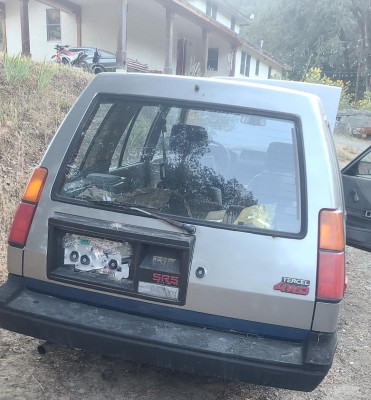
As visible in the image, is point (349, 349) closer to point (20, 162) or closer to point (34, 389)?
point (34, 389)

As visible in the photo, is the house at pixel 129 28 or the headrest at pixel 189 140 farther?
the house at pixel 129 28

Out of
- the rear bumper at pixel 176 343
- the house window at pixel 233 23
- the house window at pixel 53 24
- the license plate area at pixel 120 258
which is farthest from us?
the house window at pixel 233 23

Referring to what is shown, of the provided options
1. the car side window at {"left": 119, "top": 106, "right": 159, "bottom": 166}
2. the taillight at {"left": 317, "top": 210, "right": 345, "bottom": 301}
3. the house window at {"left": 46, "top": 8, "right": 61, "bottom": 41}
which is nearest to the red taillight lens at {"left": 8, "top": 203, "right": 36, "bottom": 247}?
the car side window at {"left": 119, "top": 106, "right": 159, "bottom": 166}

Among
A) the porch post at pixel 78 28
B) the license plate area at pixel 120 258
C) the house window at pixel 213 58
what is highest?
the porch post at pixel 78 28

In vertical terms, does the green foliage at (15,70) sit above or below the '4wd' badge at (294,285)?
above

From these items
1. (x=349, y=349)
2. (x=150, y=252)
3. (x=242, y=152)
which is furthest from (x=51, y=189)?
(x=349, y=349)

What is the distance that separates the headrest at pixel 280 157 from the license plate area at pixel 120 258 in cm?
58

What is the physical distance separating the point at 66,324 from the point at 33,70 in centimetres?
709

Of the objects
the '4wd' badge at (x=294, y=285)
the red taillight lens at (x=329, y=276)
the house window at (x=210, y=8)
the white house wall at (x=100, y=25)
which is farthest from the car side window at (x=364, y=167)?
the house window at (x=210, y=8)

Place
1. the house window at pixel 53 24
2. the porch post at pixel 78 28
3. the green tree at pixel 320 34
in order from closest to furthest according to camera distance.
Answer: the porch post at pixel 78 28 < the house window at pixel 53 24 < the green tree at pixel 320 34

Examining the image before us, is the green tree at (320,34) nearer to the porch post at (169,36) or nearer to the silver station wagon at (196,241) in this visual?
the porch post at (169,36)

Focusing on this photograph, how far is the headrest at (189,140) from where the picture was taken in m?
2.41

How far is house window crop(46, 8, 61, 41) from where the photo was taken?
2023 cm

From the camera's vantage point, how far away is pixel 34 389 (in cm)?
250
